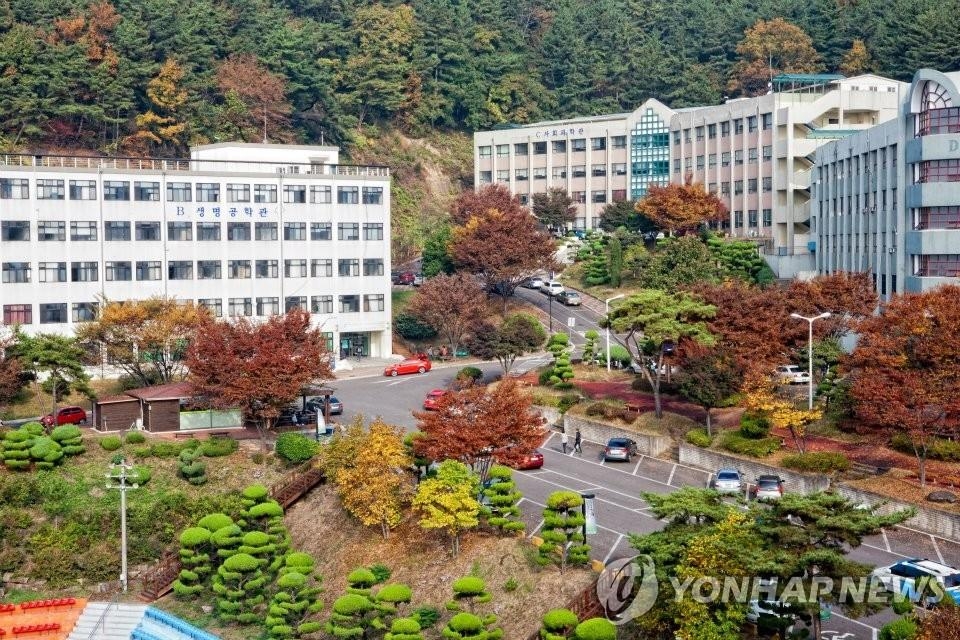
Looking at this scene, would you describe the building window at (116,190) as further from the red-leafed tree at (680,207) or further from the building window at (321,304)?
the red-leafed tree at (680,207)

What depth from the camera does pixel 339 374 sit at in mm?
91750

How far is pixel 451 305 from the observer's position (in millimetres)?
95500

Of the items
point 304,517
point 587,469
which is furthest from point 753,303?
point 304,517

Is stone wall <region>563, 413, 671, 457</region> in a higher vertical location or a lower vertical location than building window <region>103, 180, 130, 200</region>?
lower

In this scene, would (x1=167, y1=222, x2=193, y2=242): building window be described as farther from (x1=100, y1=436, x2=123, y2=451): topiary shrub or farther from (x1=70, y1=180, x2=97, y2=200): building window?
(x1=100, y1=436, x2=123, y2=451): topiary shrub

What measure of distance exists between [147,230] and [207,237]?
415 centimetres

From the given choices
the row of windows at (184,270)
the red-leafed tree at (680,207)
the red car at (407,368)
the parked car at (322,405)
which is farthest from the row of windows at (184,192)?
the red-leafed tree at (680,207)

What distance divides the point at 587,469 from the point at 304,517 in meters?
13.5

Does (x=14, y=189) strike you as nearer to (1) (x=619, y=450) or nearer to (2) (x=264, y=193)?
(2) (x=264, y=193)

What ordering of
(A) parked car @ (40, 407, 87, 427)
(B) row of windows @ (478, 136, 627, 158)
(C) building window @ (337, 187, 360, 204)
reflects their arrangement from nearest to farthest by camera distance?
(A) parked car @ (40, 407, 87, 427) → (C) building window @ (337, 187, 360, 204) → (B) row of windows @ (478, 136, 627, 158)

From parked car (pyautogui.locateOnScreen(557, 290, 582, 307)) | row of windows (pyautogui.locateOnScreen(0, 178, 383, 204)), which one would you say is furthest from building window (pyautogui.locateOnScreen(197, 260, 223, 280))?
parked car (pyautogui.locateOnScreen(557, 290, 582, 307))

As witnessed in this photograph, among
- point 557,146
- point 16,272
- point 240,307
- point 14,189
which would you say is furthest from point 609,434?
point 557,146

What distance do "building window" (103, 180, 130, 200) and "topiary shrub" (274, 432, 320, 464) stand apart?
30.6 metres

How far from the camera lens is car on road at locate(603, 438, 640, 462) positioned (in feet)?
221
